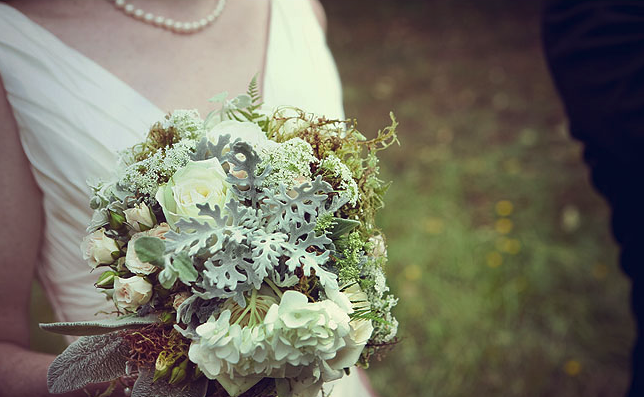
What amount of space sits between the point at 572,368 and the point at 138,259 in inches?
112

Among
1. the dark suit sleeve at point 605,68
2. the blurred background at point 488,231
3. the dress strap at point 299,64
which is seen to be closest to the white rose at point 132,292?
the dress strap at point 299,64

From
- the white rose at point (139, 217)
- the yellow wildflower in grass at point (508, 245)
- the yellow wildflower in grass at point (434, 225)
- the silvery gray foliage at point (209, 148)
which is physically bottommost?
the yellow wildflower in grass at point (508, 245)

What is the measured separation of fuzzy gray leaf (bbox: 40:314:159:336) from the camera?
1.08m

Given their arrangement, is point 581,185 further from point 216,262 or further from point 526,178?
point 216,262

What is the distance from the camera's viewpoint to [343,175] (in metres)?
1.13

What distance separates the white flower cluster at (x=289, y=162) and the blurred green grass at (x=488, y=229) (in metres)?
2.38

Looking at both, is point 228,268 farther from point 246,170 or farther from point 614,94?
point 614,94

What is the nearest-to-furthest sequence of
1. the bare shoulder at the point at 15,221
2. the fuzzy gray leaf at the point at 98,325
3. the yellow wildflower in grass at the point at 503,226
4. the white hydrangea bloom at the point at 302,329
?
the white hydrangea bloom at the point at 302,329, the fuzzy gray leaf at the point at 98,325, the bare shoulder at the point at 15,221, the yellow wildflower in grass at the point at 503,226

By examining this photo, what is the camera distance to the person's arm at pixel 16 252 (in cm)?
149

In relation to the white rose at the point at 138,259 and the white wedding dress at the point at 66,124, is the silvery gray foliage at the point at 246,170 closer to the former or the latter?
the white rose at the point at 138,259

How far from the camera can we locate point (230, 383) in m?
1.05

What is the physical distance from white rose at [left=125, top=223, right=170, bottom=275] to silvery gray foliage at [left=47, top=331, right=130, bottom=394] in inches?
6.6

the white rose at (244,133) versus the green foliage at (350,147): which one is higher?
the white rose at (244,133)

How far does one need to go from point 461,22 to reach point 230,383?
650 centimetres
